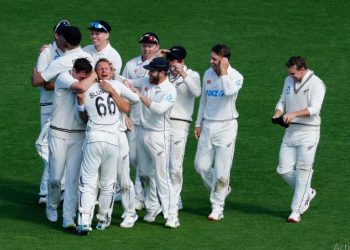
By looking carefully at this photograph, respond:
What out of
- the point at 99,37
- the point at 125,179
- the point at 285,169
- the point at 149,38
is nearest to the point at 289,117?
the point at 285,169

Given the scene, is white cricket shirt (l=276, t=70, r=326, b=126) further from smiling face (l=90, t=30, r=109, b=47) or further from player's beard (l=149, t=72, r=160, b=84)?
smiling face (l=90, t=30, r=109, b=47)

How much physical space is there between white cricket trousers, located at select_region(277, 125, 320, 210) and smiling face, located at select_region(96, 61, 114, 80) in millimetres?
2678

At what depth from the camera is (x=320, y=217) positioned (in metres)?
14.6

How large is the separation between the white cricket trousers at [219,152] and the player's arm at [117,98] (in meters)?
1.53

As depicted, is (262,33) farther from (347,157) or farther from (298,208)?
(298,208)

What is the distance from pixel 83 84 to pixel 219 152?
7.26ft

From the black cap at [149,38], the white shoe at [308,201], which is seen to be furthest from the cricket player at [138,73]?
the white shoe at [308,201]

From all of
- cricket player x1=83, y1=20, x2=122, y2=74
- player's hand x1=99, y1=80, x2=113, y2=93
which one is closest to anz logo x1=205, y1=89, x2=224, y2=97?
cricket player x1=83, y1=20, x2=122, y2=74

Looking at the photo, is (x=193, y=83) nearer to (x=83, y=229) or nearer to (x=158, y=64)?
(x=158, y=64)

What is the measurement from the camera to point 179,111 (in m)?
14.9

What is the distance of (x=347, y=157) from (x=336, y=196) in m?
1.95

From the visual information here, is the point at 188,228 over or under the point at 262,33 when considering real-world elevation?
under

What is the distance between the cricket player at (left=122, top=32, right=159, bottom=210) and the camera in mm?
14680

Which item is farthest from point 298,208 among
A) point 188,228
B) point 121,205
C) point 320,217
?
point 121,205
